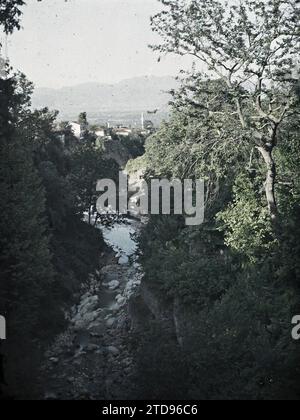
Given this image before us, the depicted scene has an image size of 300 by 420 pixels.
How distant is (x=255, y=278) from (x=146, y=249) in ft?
32.6

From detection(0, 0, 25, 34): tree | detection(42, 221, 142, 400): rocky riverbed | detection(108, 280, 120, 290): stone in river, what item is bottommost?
detection(42, 221, 142, 400): rocky riverbed

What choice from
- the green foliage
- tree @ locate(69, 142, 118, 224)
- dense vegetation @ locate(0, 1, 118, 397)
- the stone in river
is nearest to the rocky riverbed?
the stone in river

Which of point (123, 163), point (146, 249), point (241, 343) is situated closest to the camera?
point (241, 343)

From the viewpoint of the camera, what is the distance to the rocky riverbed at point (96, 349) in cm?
1570

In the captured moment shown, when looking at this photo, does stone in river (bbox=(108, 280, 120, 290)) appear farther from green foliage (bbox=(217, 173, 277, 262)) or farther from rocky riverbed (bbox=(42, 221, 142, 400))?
green foliage (bbox=(217, 173, 277, 262))

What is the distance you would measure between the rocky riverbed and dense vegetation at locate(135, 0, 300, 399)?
2723mm

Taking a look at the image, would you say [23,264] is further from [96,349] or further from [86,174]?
[86,174]

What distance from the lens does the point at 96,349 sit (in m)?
19.7

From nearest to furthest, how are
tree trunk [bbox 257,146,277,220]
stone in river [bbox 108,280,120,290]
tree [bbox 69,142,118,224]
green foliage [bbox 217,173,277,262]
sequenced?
1. tree trunk [bbox 257,146,277,220]
2. green foliage [bbox 217,173,277,262]
3. stone in river [bbox 108,280,120,290]
4. tree [bbox 69,142,118,224]

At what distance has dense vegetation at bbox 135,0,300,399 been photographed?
11742mm

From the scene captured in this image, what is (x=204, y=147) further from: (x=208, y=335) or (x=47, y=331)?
(x=47, y=331)

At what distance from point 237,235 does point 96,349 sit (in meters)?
8.09
